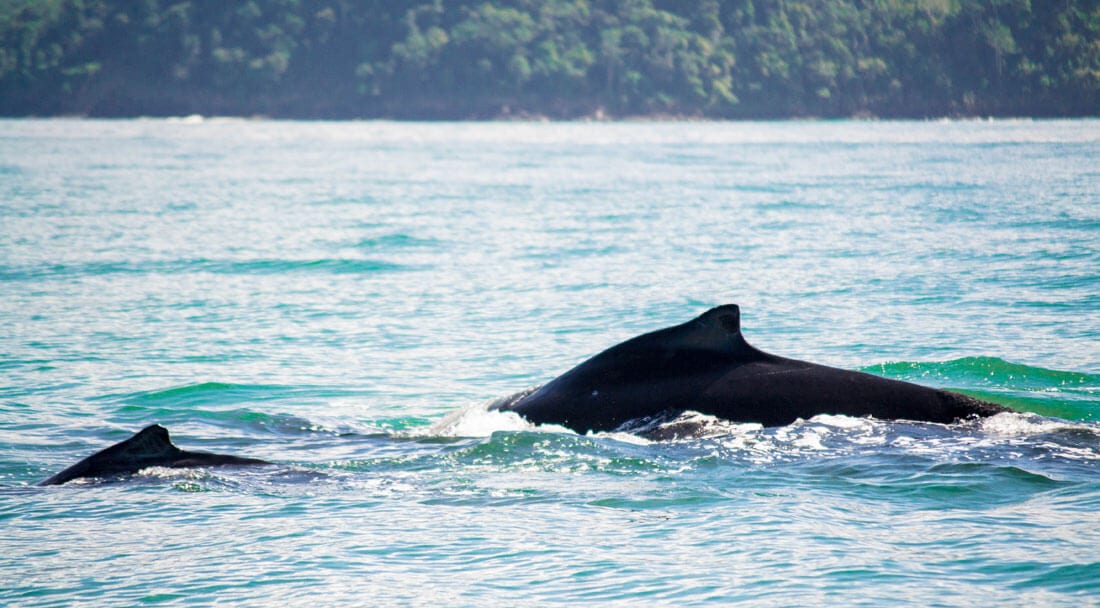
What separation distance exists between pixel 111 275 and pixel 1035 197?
26009mm

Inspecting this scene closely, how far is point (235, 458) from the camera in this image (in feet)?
31.3

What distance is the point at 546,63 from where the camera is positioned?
513ft

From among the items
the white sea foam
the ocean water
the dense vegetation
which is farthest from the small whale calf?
the dense vegetation

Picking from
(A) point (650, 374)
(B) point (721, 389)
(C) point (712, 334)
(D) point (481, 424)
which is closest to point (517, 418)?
(D) point (481, 424)

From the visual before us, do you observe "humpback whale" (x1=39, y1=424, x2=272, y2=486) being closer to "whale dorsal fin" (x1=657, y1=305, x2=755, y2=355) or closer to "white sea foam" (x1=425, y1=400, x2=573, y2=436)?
"white sea foam" (x1=425, y1=400, x2=573, y2=436)

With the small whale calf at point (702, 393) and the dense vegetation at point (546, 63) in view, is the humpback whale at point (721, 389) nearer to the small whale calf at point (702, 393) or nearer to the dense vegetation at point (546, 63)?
the small whale calf at point (702, 393)

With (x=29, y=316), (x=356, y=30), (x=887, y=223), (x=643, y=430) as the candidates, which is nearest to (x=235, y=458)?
(x=643, y=430)

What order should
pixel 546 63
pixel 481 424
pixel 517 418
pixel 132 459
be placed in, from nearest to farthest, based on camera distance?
1. pixel 132 459
2. pixel 517 418
3. pixel 481 424
4. pixel 546 63

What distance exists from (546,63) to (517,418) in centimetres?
14895

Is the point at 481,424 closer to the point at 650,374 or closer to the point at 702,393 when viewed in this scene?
the point at 650,374

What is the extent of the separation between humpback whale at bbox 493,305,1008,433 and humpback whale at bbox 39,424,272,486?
2.56 m

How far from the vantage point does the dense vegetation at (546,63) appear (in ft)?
490

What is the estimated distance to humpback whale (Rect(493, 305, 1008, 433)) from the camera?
31.3 ft

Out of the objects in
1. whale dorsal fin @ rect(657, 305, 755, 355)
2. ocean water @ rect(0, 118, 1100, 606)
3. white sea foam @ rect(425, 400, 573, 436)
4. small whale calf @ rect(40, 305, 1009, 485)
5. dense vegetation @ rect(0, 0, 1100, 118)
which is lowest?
ocean water @ rect(0, 118, 1100, 606)
